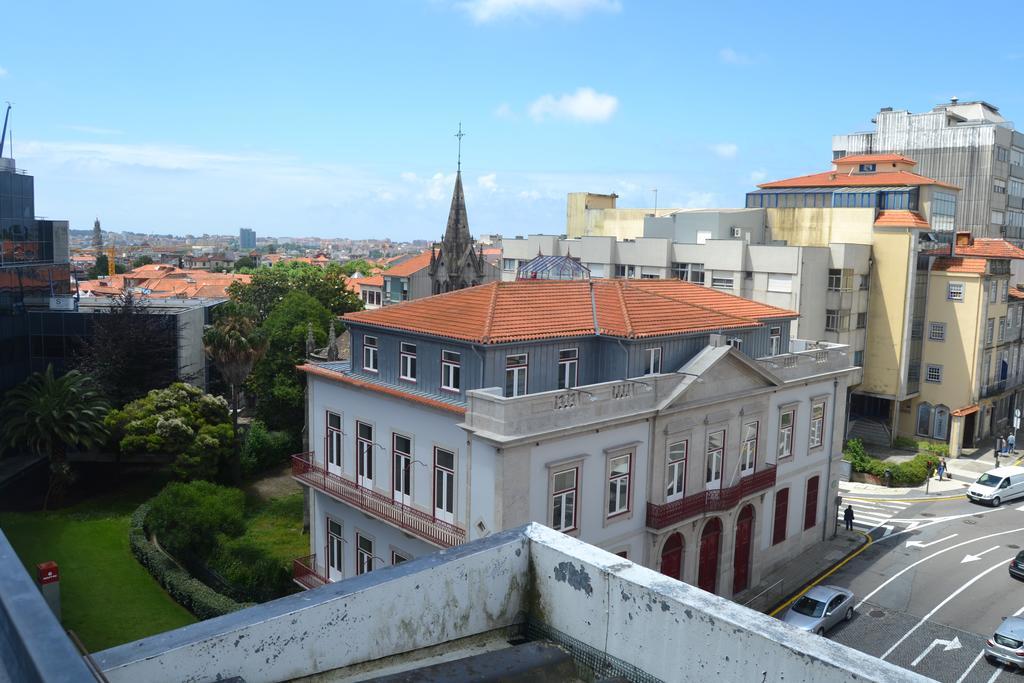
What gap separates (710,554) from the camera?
3161 cm

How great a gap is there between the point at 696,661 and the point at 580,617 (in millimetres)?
1477

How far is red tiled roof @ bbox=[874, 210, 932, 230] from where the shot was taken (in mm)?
56031

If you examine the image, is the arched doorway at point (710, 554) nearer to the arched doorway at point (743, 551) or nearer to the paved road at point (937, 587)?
the arched doorway at point (743, 551)

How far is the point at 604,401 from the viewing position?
2641cm

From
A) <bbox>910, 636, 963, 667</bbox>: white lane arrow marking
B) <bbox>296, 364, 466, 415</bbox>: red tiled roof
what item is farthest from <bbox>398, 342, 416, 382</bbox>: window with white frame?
<bbox>910, 636, 963, 667</bbox>: white lane arrow marking

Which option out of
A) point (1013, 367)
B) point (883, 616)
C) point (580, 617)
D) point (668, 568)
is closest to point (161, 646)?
point (580, 617)

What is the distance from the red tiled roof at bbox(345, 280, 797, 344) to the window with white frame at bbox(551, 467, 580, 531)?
4591 millimetres

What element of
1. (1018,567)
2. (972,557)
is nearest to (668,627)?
(1018,567)

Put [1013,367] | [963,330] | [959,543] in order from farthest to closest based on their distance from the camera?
1. [1013,367]
2. [963,330]
3. [959,543]

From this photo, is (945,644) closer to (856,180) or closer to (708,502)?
(708,502)

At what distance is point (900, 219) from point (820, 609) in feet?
118

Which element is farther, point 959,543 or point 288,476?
point 288,476

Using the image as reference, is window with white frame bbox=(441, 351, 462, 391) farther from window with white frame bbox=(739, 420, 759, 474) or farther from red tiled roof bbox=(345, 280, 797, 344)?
window with white frame bbox=(739, 420, 759, 474)

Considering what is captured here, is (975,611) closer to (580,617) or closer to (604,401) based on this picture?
(604,401)
